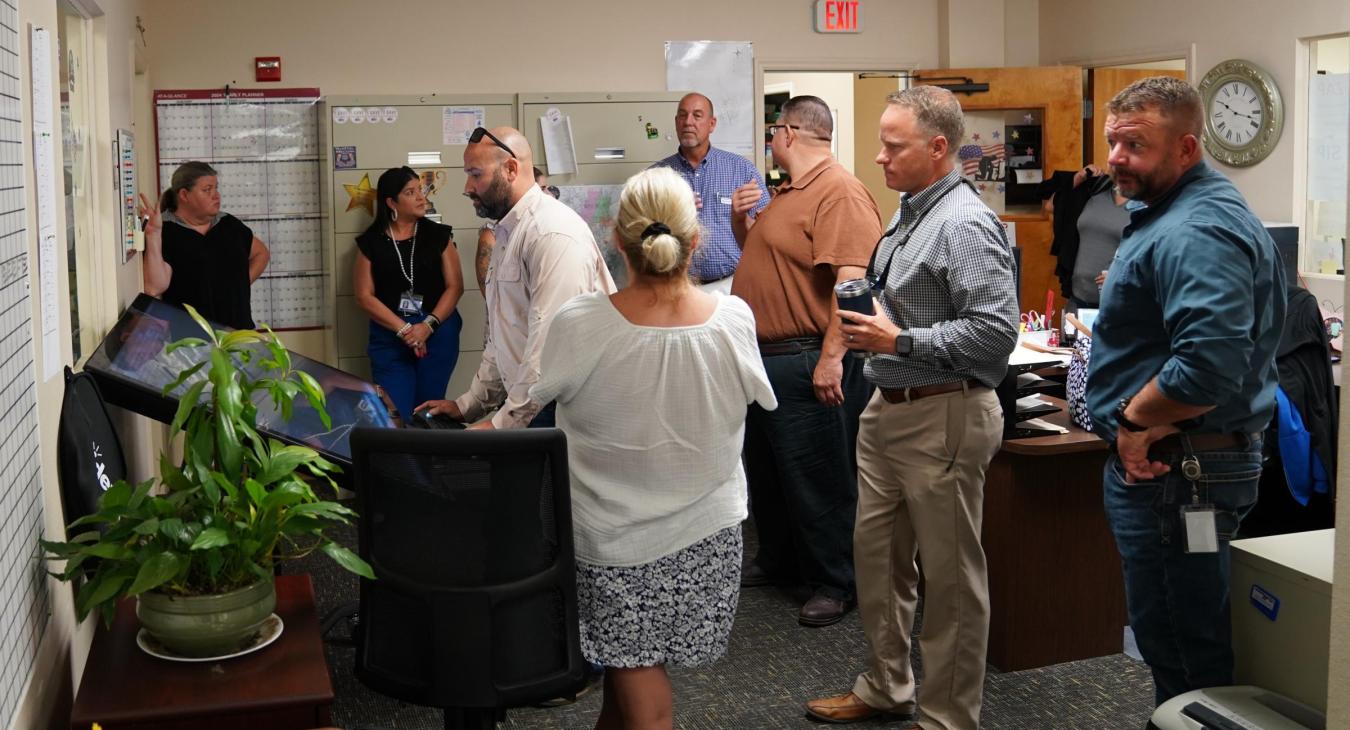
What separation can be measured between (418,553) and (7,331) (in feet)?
2.70

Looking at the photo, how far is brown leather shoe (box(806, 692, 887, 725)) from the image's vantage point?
3.23m

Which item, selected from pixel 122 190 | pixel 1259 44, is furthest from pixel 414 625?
pixel 1259 44

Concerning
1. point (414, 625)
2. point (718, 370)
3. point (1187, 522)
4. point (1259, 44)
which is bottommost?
point (414, 625)

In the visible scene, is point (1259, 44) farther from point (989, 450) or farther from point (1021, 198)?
point (989, 450)

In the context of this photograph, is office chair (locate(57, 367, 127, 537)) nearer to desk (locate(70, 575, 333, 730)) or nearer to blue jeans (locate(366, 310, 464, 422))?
desk (locate(70, 575, 333, 730))

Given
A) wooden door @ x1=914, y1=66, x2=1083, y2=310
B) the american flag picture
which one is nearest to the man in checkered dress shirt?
wooden door @ x1=914, y1=66, x2=1083, y2=310

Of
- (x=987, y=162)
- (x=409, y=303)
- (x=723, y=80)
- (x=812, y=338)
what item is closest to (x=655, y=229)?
(x=812, y=338)

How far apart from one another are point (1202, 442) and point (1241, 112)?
458 centimetres

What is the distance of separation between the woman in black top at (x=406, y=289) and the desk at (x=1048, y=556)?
3100 millimetres

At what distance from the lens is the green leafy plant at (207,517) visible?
1.99 metres

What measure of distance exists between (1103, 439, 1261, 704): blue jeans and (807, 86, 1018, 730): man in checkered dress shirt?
0.48 metres

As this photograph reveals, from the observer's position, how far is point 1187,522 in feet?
7.77

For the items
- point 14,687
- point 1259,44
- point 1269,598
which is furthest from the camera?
point 1259,44

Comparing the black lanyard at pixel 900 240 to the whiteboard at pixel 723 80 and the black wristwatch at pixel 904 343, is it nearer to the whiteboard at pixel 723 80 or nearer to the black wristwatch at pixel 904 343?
the black wristwatch at pixel 904 343
